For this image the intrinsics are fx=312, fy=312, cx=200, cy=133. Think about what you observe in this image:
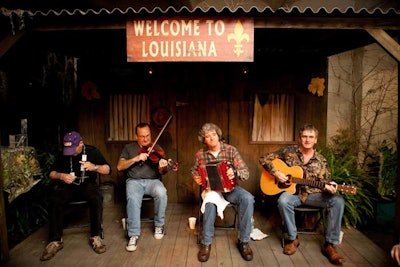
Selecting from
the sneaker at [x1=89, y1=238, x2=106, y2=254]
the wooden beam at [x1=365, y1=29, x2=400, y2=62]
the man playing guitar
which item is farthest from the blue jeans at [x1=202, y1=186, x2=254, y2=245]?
the wooden beam at [x1=365, y1=29, x2=400, y2=62]

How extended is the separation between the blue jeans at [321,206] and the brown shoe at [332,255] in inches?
3.2

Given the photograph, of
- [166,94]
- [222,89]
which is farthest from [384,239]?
[166,94]

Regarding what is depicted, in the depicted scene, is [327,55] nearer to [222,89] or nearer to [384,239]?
[222,89]

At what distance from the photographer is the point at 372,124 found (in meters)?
5.75

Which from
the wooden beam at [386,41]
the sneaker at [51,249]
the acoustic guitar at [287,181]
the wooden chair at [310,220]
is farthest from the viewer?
the wooden chair at [310,220]

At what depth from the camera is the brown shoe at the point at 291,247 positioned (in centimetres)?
376

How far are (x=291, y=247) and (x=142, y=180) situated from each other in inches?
84.1

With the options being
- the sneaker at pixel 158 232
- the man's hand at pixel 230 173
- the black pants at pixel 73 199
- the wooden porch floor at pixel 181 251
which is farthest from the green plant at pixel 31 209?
the man's hand at pixel 230 173

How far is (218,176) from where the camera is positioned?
3881 millimetres

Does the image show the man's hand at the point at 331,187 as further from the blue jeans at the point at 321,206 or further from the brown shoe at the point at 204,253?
the brown shoe at the point at 204,253

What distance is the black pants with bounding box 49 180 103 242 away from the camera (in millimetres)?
3844

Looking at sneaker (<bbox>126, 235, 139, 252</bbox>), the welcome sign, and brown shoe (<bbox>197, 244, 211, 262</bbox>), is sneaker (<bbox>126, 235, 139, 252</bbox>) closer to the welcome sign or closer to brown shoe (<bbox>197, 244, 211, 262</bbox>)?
brown shoe (<bbox>197, 244, 211, 262</bbox>)

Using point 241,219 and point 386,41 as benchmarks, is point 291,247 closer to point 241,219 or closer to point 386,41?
point 241,219

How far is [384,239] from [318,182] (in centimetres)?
154
